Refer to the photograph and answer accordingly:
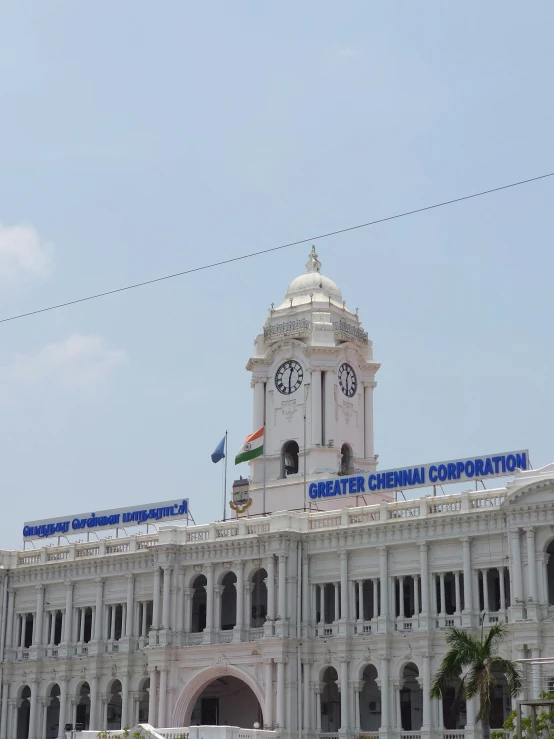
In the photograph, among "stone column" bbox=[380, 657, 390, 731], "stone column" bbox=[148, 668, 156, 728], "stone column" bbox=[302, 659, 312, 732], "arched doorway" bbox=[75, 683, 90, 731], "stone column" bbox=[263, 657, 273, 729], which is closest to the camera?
"stone column" bbox=[380, 657, 390, 731]

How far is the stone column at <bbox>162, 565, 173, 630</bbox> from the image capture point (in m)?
76.0

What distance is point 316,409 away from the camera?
84312 mm

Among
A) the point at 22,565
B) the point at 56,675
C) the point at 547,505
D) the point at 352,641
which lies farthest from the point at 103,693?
the point at 547,505

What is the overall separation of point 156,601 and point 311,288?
24.7 meters

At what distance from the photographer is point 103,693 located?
8025 centimetres

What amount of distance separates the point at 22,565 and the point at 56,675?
8.20m

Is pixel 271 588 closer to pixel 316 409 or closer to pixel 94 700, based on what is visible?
pixel 316 409

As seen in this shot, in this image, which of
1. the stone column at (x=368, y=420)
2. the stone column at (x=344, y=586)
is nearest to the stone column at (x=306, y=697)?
the stone column at (x=344, y=586)

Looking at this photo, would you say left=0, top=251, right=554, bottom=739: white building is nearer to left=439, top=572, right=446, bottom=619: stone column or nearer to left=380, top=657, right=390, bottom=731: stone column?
left=380, top=657, right=390, bottom=731: stone column

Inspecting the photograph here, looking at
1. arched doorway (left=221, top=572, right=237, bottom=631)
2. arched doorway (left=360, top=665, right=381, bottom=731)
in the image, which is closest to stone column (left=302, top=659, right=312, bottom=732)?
arched doorway (left=360, top=665, right=381, bottom=731)

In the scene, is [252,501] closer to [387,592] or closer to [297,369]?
[297,369]

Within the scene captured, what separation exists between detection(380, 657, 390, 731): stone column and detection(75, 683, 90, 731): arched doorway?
22.5 meters

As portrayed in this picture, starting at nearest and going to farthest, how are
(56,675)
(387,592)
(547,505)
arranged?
1. (547,505)
2. (387,592)
3. (56,675)

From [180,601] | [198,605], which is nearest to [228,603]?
[198,605]
